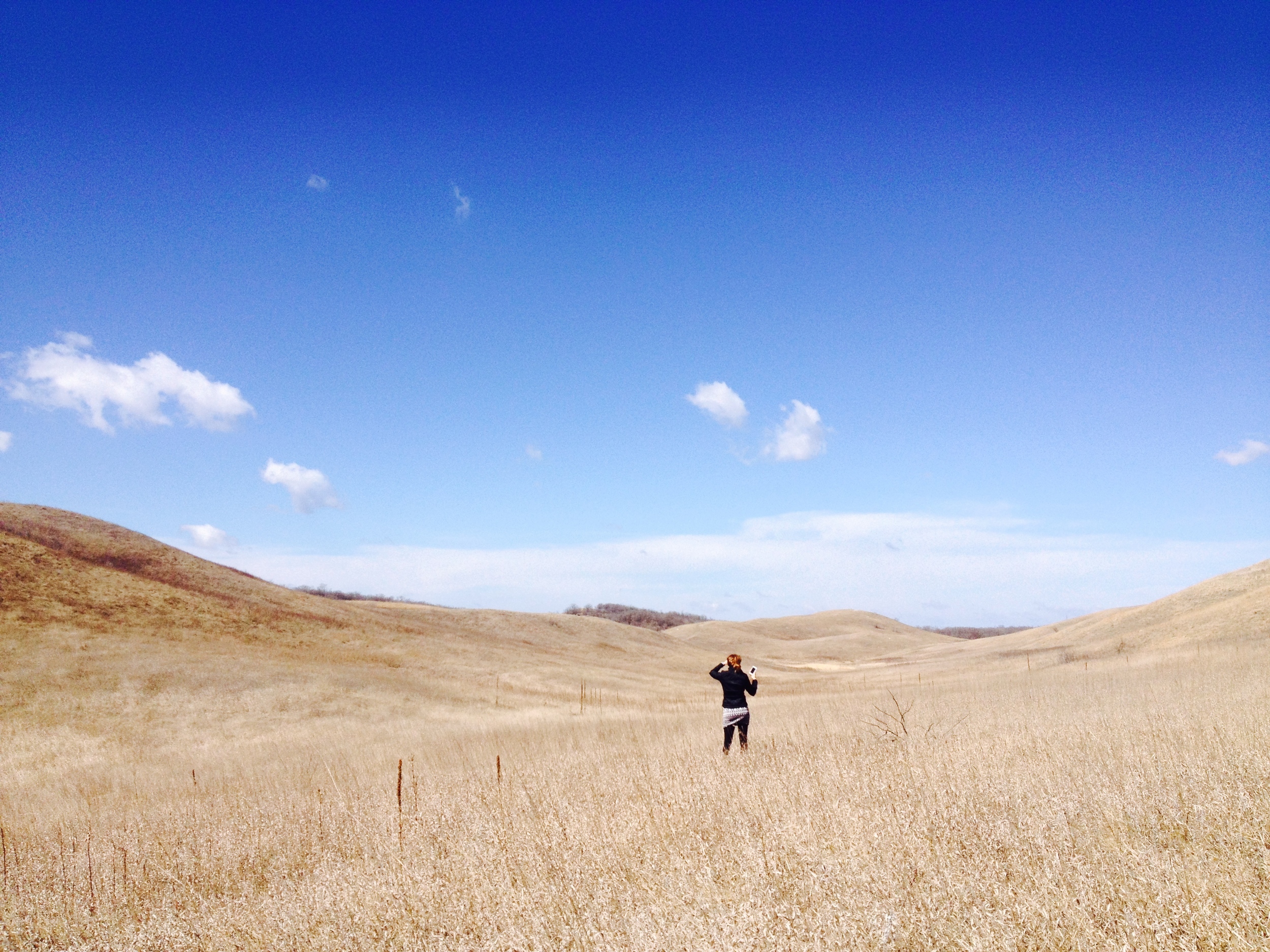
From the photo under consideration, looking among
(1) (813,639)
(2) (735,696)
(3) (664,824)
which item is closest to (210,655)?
(2) (735,696)

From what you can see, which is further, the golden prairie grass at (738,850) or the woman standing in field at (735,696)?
the woman standing in field at (735,696)

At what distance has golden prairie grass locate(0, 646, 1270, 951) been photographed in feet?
14.8

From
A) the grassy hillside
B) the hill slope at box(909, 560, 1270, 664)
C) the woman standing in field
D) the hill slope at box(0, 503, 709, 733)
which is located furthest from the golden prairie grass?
the hill slope at box(909, 560, 1270, 664)

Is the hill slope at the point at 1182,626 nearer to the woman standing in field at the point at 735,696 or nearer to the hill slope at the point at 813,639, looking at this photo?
the woman standing in field at the point at 735,696

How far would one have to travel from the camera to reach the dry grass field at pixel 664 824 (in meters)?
4.66

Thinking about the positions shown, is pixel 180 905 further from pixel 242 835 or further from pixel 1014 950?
pixel 1014 950

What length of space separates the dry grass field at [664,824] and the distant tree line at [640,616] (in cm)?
13816

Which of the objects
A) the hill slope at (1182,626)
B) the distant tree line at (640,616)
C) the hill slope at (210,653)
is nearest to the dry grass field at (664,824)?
the hill slope at (210,653)

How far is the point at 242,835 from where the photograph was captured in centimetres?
975

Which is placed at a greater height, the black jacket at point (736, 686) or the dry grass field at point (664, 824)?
the black jacket at point (736, 686)

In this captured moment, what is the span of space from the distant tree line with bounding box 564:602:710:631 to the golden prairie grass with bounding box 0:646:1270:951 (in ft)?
484

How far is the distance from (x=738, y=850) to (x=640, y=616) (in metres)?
166

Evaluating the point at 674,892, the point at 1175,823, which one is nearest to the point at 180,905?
the point at 674,892

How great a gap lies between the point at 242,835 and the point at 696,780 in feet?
19.9
